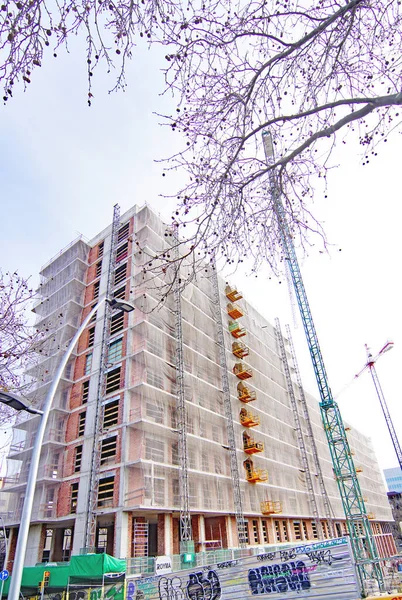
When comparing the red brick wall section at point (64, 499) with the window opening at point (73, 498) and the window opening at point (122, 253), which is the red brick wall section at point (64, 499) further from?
the window opening at point (122, 253)

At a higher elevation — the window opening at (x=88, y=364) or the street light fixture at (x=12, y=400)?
the window opening at (x=88, y=364)

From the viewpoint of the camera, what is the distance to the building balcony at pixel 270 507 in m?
27.1

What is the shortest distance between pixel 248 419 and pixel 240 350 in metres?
6.12

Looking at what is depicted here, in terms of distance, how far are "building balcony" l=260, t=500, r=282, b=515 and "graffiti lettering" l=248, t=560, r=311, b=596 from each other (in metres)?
20.4

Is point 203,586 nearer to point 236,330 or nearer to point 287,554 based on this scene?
point 287,554

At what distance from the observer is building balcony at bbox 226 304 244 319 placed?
34.8 metres

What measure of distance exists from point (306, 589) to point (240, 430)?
69.7ft

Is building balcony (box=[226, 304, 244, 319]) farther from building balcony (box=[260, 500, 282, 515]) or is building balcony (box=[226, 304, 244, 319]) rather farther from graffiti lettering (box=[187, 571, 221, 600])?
graffiti lettering (box=[187, 571, 221, 600])

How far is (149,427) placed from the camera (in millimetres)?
20328

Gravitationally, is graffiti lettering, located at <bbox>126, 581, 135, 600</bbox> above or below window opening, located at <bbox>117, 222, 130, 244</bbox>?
below

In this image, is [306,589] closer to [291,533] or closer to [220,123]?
[220,123]

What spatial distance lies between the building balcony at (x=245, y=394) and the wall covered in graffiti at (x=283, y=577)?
20.3m

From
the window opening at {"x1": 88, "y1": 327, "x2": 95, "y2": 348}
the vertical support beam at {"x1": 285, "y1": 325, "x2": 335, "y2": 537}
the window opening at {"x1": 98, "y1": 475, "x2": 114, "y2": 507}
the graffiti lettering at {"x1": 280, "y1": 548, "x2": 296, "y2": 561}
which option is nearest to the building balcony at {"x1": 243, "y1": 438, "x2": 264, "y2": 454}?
the window opening at {"x1": 98, "y1": 475, "x2": 114, "y2": 507}

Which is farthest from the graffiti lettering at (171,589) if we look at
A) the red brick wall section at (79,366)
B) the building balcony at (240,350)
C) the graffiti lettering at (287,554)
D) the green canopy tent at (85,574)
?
the building balcony at (240,350)
